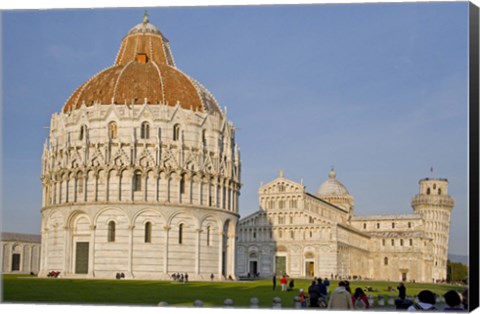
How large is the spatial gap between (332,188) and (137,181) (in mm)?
73485

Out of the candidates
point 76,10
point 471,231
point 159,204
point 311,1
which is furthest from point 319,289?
point 159,204

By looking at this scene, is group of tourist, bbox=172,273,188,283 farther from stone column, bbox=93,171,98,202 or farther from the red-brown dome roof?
the red-brown dome roof

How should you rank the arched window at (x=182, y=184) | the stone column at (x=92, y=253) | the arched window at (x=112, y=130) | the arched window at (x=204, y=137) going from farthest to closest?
1. the arched window at (x=204, y=137)
2. the arched window at (x=112, y=130)
3. the arched window at (x=182, y=184)
4. the stone column at (x=92, y=253)

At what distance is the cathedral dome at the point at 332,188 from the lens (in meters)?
125

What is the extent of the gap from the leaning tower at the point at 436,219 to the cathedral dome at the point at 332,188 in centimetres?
1111

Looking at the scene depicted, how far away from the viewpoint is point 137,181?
182 feet

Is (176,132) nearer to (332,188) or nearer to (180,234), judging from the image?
(180,234)

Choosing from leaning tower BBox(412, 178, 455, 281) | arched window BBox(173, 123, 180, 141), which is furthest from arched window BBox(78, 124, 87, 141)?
leaning tower BBox(412, 178, 455, 281)

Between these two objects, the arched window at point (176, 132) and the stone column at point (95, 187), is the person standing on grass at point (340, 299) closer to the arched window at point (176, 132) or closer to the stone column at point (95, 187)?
the stone column at point (95, 187)

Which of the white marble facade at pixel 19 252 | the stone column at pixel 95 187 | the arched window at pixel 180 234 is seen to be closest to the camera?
the stone column at pixel 95 187

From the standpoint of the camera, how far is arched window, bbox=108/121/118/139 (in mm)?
56438

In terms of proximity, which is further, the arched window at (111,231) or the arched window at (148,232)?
the arched window at (148,232)

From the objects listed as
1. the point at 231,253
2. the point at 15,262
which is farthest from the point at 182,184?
the point at 15,262

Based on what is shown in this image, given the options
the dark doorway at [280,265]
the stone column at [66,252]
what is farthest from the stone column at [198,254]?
the dark doorway at [280,265]
